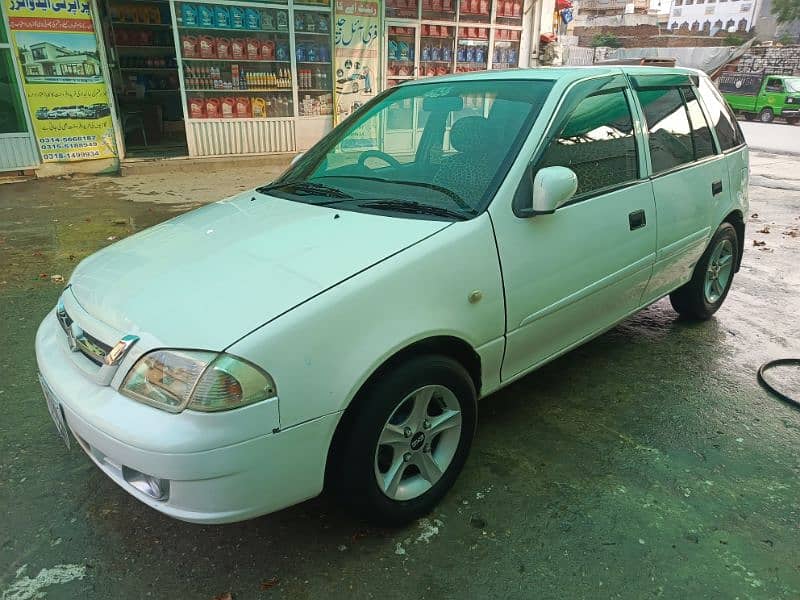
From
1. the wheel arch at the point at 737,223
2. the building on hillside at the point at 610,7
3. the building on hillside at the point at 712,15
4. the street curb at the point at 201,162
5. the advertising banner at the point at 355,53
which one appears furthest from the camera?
the building on hillside at the point at 712,15

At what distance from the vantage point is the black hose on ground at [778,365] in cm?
329

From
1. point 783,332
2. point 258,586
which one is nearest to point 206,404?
point 258,586

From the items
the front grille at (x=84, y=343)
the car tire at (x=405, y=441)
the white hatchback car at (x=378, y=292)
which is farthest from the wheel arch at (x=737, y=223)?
the front grille at (x=84, y=343)

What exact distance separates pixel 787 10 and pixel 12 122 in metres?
63.8

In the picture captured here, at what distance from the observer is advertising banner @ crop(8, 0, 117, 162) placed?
8367 millimetres

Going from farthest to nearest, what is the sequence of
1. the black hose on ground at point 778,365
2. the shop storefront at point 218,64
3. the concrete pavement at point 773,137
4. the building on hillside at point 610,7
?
the building on hillside at point 610,7 → the concrete pavement at point 773,137 → the shop storefront at point 218,64 → the black hose on ground at point 778,365

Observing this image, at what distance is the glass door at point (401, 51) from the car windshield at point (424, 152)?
8.75m

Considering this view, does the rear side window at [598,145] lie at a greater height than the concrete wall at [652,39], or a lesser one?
lesser

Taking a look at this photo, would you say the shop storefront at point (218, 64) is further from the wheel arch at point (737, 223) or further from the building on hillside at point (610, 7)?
the building on hillside at point (610, 7)

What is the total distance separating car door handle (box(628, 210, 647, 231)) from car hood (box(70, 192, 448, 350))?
4.35 feet

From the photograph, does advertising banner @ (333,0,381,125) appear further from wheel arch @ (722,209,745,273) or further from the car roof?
wheel arch @ (722,209,745,273)

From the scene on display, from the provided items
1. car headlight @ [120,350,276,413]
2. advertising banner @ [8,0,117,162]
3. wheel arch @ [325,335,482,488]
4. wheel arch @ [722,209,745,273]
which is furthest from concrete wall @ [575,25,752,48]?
car headlight @ [120,350,276,413]

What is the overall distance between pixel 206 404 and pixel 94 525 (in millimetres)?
1073

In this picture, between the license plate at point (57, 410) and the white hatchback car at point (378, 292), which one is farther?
the license plate at point (57, 410)
